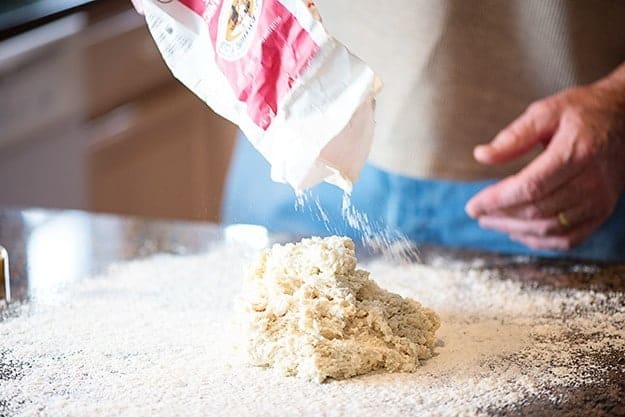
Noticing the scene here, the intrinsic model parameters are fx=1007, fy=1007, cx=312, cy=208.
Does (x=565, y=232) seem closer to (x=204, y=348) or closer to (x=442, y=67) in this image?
(x=442, y=67)

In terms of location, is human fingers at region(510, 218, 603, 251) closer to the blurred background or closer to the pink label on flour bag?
the pink label on flour bag

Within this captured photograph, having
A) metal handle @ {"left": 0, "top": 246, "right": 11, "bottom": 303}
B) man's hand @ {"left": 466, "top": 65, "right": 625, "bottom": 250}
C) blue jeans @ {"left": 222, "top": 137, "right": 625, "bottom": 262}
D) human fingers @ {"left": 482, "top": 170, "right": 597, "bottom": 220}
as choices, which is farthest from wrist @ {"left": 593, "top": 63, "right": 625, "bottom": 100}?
metal handle @ {"left": 0, "top": 246, "right": 11, "bottom": 303}

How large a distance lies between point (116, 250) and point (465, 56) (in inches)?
21.6

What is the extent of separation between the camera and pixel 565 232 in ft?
4.51

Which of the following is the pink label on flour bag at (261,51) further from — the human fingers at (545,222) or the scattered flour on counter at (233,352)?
the human fingers at (545,222)

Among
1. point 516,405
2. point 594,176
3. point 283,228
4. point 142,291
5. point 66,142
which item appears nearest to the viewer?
point 516,405

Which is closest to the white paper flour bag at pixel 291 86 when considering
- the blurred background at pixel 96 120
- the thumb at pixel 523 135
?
the thumb at pixel 523 135

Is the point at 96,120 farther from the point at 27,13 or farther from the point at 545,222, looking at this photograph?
the point at 545,222

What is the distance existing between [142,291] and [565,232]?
58 cm

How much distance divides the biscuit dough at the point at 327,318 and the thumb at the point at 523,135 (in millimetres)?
341

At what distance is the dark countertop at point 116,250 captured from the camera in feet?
4.07

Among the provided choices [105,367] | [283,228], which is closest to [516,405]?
[105,367]

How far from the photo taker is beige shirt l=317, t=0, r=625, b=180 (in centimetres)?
135

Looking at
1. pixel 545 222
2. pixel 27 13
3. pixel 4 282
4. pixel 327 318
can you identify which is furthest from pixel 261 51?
pixel 27 13
